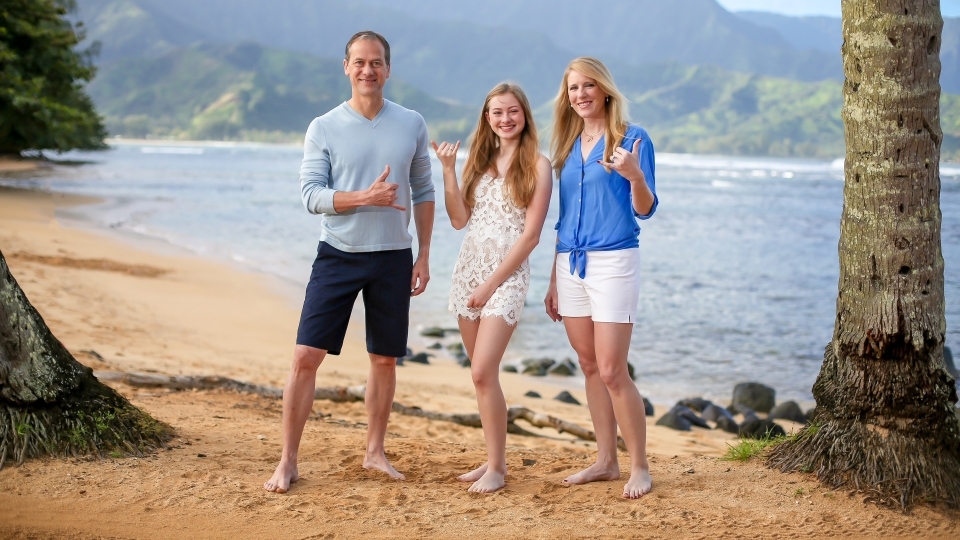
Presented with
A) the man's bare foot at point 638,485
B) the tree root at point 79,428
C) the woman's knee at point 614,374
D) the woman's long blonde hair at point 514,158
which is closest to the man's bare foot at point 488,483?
the man's bare foot at point 638,485

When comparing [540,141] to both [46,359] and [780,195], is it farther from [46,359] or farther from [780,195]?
[780,195]

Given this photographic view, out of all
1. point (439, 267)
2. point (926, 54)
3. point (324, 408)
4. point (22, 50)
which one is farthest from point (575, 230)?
point (22, 50)

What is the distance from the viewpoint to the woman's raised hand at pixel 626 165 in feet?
12.7

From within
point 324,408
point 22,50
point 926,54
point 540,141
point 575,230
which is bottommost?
point 324,408

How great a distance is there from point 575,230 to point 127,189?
34.2 meters

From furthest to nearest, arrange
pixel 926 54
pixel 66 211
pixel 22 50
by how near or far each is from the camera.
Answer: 1. pixel 22 50
2. pixel 66 211
3. pixel 926 54

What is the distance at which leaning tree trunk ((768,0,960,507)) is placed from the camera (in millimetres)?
4078

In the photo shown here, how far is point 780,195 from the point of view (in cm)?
4862

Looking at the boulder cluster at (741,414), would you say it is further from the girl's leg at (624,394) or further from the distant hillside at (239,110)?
the distant hillside at (239,110)

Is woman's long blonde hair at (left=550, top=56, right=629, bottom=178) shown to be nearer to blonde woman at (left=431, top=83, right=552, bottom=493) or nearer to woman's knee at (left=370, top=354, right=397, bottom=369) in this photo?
blonde woman at (left=431, top=83, right=552, bottom=493)

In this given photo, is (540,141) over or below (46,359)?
over

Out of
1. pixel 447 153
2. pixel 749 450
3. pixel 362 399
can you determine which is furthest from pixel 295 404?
pixel 362 399

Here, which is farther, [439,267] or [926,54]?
[439,267]

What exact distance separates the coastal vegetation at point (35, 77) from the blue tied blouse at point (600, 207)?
24.6 m
